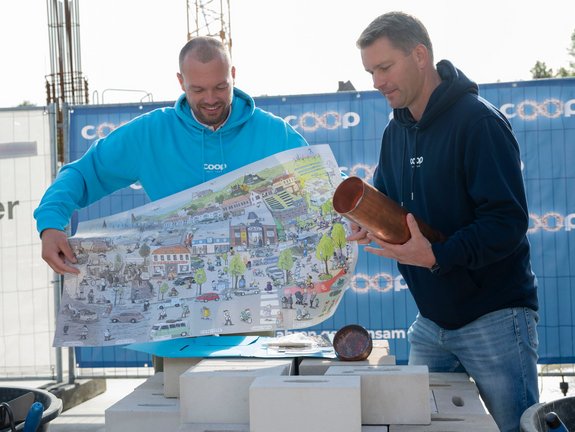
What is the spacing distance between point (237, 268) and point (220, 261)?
59 mm

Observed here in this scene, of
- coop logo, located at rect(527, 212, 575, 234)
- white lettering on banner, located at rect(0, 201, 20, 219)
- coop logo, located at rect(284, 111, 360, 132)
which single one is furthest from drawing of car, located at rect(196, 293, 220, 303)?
white lettering on banner, located at rect(0, 201, 20, 219)

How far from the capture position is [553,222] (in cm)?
570

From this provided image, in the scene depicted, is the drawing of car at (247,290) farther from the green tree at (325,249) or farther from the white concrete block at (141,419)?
the white concrete block at (141,419)

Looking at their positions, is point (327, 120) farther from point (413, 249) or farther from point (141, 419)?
point (141, 419)

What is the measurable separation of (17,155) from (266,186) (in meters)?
4.18

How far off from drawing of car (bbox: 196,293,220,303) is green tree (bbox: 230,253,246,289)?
0.22 ft

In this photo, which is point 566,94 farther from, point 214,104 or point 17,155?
point 17,155

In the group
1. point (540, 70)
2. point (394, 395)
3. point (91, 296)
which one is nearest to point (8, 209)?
point (91, 296)

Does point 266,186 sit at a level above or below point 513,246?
above

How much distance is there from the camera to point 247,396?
6.28 ft

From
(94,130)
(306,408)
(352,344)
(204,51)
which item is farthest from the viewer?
(94,130)

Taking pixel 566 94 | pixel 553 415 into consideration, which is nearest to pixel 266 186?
pixel 553 415

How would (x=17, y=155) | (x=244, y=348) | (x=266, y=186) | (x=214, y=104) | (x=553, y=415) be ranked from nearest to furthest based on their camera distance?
(x=553, y=415), (x=244, y=348), (x=266, y=186), (x=214, y=104), (x=17, y=155)

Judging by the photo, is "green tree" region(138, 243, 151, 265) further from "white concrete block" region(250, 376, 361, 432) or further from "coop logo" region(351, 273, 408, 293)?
"coop logo" region(351, 273, 408, 293)
